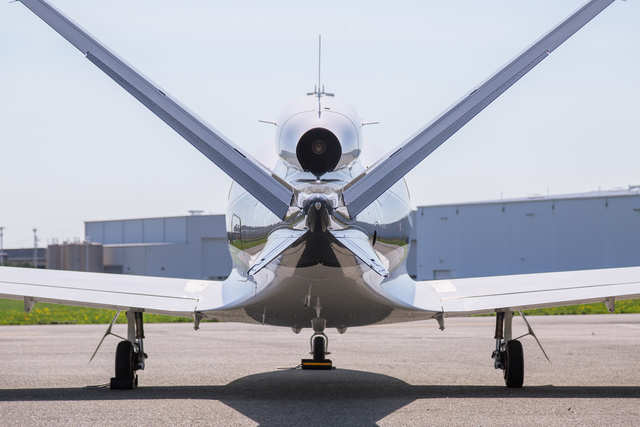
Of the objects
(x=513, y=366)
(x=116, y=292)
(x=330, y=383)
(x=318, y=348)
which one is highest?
(x=116, y=292)

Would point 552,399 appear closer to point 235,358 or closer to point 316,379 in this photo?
point 316,379

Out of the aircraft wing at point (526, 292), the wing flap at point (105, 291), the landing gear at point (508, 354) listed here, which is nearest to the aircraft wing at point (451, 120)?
the aircraft wing at point (526, 292)

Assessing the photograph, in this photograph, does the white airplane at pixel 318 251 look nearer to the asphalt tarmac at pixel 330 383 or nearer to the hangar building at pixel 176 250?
the asphalt tarmac at pixel 330 383

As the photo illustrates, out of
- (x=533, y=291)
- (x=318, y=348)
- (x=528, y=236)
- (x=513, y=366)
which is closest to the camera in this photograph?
(x=513, y=366)

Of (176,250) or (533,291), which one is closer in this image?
(533,291)

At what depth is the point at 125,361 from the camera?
13.2 meters

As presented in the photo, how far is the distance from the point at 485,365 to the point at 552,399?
215 inches

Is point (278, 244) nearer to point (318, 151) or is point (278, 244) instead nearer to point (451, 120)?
point (318, 151)

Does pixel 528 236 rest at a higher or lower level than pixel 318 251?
higher

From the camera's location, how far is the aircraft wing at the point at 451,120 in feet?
28.2

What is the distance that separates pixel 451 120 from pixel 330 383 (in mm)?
6232

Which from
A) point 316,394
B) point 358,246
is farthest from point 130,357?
point 358,246

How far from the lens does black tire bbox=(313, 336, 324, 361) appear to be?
15016mm

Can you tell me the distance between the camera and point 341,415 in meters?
10.1
